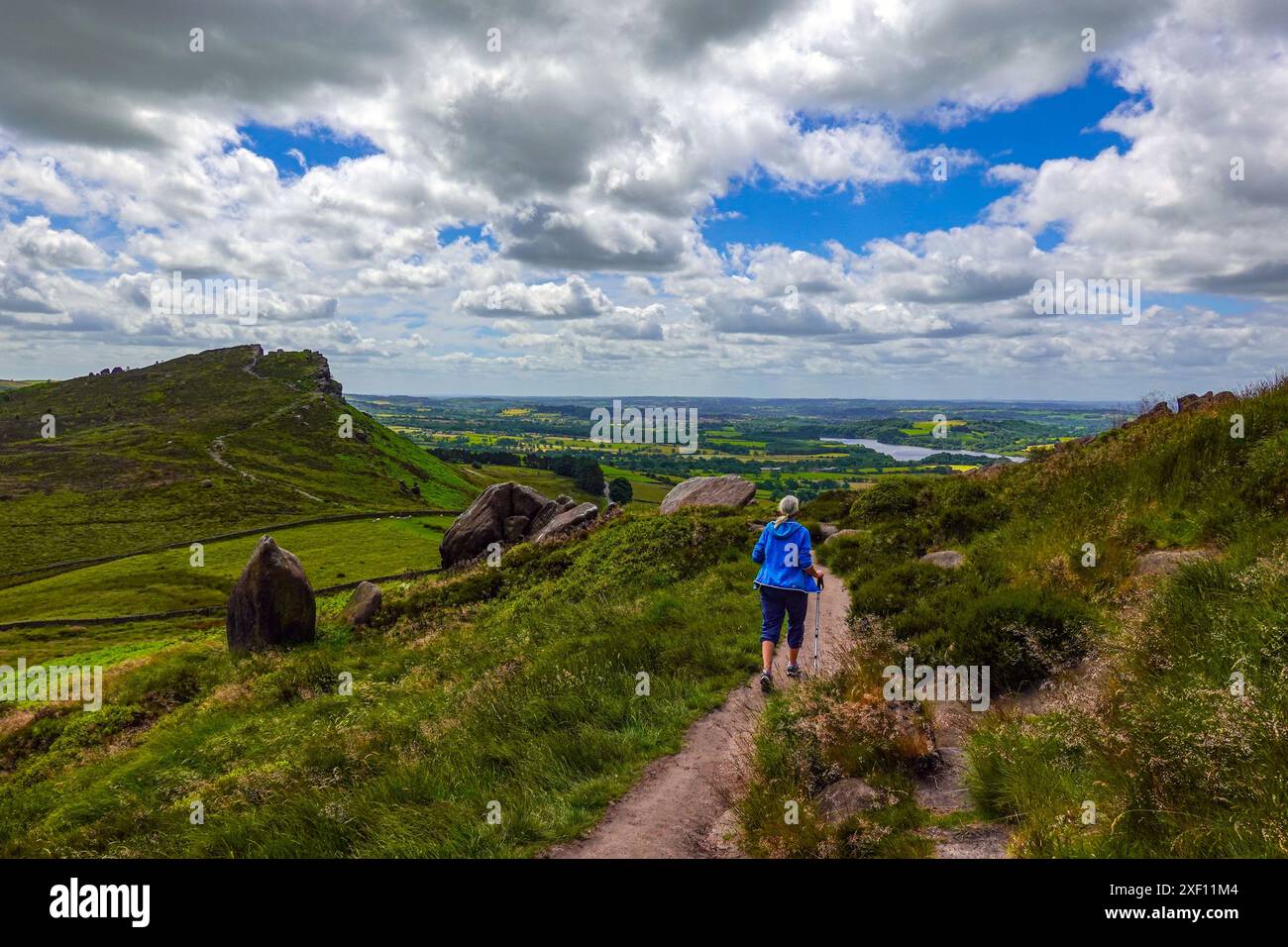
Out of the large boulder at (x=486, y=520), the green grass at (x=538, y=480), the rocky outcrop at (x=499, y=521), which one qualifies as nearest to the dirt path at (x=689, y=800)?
the rocky outcrop at (x=499, y=521)

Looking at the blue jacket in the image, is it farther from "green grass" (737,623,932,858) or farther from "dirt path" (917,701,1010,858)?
"dirt path" (917,701,1010,858)

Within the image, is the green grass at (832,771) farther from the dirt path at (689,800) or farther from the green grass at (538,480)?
the green grass at (538,480)

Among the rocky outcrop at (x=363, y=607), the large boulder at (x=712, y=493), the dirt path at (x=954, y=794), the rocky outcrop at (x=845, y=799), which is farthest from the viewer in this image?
the large boulder at (x=712, y=493)

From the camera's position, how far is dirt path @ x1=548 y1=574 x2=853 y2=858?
5.72m

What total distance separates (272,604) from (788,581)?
22639mm

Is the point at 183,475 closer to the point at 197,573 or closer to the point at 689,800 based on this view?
the point at 197,573

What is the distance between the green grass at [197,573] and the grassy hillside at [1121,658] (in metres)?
70.5

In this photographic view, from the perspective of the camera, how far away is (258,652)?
79.7ft

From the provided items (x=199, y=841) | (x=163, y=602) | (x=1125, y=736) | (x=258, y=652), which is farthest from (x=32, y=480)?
(x=1125, y=736)

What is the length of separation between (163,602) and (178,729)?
6499 cm

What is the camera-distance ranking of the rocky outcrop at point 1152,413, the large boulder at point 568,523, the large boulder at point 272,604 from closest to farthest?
1. the rocky outcrop at point 1152,413
2. the large boulder at point 272,604
3. the large boulder at point 568,523

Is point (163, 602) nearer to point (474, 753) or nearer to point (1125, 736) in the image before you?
point (474, 753)

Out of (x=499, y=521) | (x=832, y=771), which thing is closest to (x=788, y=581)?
(x=832, y=771)

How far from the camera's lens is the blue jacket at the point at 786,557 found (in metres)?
10.2
